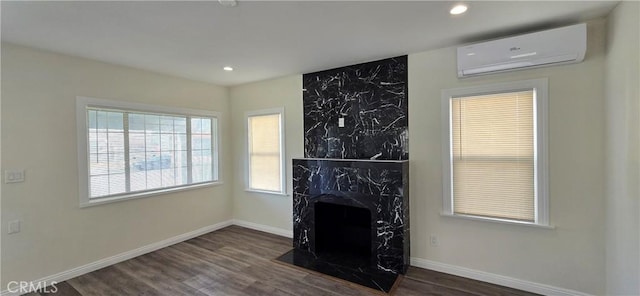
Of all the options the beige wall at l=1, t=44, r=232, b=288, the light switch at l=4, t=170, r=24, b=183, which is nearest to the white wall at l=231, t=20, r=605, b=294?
the beige wall at l=1, t=44, r=232, b=288

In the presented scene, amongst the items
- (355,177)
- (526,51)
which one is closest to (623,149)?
(526,51)

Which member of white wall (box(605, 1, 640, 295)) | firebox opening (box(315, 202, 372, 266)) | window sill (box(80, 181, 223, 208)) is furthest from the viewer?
firebox opening (box(315, 202, 372, 266))

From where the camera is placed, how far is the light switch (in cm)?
260

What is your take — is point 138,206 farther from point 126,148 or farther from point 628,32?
point 628,32

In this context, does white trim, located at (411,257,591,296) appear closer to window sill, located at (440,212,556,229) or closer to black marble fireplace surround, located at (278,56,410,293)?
black marble fireplace surround, located at (278,56,410,293)

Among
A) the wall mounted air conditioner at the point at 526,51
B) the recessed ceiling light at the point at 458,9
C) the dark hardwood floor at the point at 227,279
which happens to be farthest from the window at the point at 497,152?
the recessed ceiling light at the point at 458,9

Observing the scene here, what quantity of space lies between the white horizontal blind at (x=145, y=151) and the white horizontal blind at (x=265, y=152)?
716mm

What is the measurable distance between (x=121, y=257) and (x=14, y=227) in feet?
3.60

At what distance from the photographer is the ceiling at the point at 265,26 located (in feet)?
6.58

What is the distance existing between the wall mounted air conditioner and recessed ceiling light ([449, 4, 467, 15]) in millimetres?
597

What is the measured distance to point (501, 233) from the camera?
2.71 metres

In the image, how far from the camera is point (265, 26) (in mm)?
2342

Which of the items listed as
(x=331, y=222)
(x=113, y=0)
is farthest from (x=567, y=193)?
(x=113, y=0)

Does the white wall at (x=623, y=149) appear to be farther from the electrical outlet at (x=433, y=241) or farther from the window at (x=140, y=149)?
the window at (x=140, y=149)
